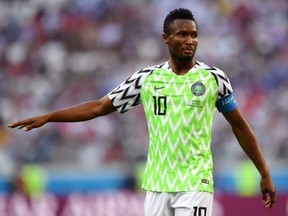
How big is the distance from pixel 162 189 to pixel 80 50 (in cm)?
1399

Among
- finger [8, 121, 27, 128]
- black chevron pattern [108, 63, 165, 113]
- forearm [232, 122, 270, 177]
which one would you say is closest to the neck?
black chevron pattern [108, 63, 165, 113]

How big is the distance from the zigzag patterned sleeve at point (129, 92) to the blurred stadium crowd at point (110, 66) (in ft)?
28.6

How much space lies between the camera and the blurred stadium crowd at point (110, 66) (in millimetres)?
17812

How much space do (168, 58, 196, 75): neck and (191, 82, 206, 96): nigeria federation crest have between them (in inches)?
6.1

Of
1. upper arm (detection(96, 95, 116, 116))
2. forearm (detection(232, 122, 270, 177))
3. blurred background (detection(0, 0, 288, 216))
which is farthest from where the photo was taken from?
blurred background (detection(0, 0, 288, 216))

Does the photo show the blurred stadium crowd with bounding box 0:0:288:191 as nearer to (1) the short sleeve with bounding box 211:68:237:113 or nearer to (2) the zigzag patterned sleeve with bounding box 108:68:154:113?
(2) the zigzag patterned sleeve with bounding box 108:68:154:113

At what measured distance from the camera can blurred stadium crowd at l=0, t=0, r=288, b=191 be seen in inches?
701

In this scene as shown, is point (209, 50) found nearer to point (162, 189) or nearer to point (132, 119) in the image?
point (132, 119)

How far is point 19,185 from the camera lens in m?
15.6

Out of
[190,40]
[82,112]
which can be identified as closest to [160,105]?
[190,40]

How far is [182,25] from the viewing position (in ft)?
23.5

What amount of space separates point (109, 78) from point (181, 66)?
12501 mm

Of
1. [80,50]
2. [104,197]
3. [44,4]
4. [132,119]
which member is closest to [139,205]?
[104,197]

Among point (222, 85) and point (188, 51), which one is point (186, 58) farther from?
point (222, 85)
